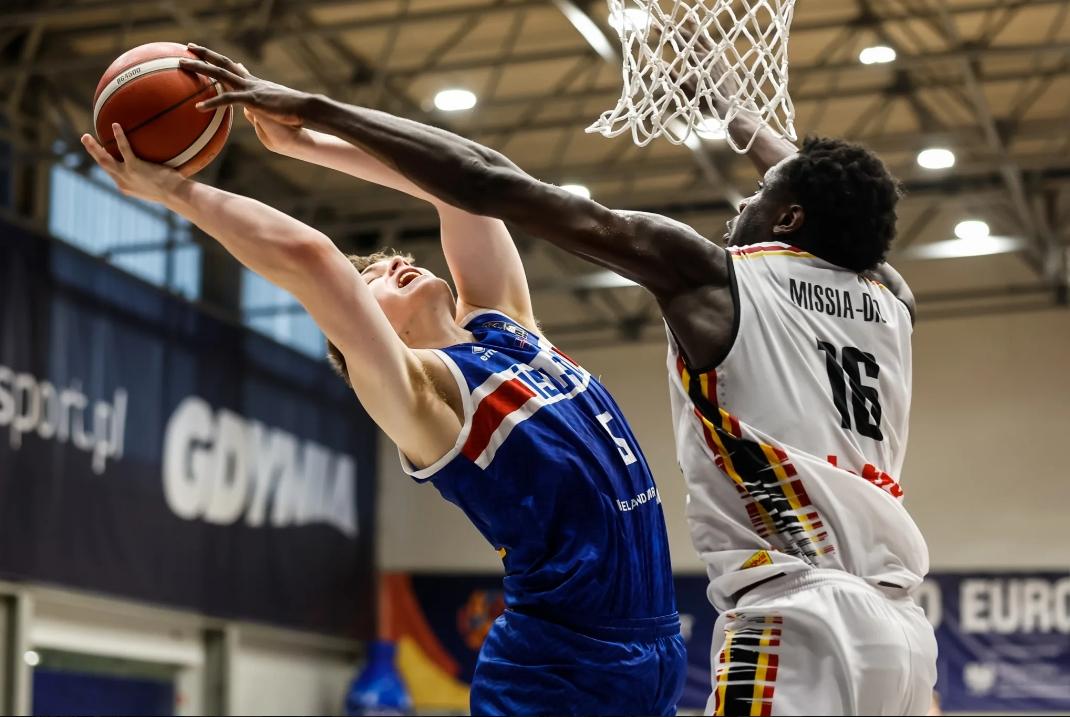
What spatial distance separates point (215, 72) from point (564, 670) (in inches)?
65.9

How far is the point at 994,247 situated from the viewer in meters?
14.3

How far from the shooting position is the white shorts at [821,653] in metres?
2.96

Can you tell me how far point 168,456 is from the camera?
13.2 meters

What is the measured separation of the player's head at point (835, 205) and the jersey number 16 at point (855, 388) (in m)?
0.22

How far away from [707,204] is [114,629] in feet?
24.3

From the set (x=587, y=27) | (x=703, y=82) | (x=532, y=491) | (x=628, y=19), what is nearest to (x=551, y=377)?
(x=532, y=491)


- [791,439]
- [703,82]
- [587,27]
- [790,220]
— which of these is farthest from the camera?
[587,27]

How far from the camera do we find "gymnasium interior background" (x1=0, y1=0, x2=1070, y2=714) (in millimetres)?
11906

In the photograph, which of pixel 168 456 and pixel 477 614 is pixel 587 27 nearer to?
pixel 168 456

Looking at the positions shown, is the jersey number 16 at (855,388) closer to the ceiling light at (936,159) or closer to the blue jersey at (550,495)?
the blue jersey at (550,495)

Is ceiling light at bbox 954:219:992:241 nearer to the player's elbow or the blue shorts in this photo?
the blue shorts

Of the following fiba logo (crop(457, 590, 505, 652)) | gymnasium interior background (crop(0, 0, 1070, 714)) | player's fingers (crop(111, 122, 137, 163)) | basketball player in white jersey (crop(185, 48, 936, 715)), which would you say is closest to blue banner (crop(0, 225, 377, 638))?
gymnasium interior background (crop(0, 0, 1070, 714))

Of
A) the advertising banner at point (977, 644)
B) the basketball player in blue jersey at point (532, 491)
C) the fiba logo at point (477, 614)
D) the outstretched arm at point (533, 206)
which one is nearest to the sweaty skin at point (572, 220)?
the outstretched arm at point (533, 206)

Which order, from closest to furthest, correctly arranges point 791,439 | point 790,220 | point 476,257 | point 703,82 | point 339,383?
point 791,439
point 790,220
point 476,257
point 703,82
point 339,383
